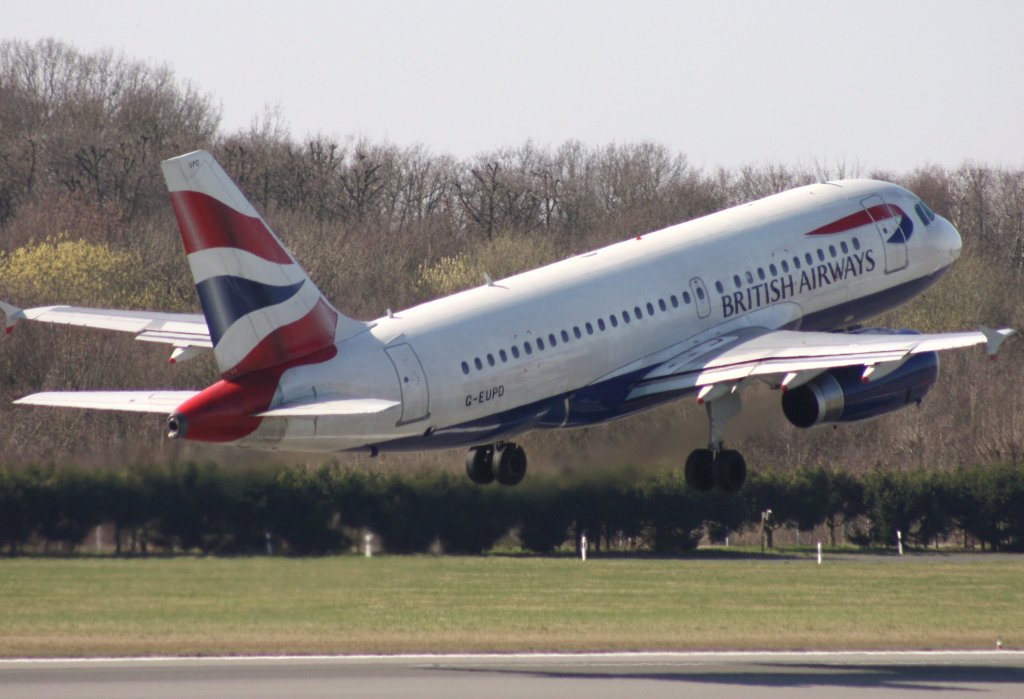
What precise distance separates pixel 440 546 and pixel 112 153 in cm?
8997

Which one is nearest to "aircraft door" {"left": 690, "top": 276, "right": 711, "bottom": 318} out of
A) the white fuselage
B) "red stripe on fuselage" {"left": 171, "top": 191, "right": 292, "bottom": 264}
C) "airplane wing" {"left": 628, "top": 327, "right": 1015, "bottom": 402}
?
the white fuselage

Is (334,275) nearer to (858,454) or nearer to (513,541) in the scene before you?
(858,454)

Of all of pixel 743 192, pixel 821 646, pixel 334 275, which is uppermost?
pixel 743 192

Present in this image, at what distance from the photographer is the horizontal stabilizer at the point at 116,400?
43.3 meters

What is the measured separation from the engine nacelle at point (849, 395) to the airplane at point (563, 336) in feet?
0.17

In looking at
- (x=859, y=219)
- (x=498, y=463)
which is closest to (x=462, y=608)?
(x=498, y=463)

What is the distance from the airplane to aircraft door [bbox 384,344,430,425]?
43mm

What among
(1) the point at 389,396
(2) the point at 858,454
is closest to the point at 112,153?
(2) the point at 858,454

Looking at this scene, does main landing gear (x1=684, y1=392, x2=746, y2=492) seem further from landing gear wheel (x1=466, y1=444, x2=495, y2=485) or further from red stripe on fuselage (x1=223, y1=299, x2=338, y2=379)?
red stripe on fuselage (x1=223, y1=299, x2=338, y2=379)

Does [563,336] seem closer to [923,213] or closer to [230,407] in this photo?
[230,407]

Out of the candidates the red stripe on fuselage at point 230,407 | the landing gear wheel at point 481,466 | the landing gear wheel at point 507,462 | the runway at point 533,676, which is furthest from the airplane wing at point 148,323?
the landing gear wheel at point 507,462

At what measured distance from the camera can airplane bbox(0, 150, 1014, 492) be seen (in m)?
43.6

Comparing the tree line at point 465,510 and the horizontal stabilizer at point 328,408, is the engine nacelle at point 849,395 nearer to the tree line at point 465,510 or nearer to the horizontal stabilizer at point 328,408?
the tree line at point 465,510

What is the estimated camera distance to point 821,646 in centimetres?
5559
